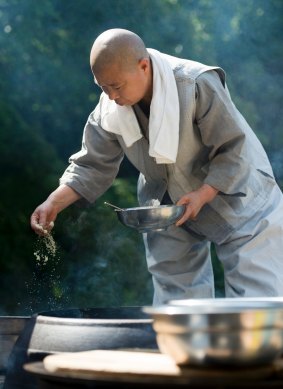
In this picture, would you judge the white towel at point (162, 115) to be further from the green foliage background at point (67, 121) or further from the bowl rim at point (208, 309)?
the green foliage background at point (67, 121)

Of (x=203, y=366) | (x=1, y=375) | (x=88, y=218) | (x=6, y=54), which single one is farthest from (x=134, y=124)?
(x=6, y=54)

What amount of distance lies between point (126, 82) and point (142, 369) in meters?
1.71

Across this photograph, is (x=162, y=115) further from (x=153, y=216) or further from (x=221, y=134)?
(x=153, y=216)

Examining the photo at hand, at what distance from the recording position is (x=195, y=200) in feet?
11.2

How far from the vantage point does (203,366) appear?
1.74 metres

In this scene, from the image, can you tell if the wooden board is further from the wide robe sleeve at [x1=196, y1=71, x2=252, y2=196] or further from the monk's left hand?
the wide robe sleeve at [x1=196, y1=71, x2=252, y2=196]

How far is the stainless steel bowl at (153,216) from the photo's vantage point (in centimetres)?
330

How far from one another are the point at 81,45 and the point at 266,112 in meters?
1.49

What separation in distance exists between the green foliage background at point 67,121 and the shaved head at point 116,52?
3417 mm

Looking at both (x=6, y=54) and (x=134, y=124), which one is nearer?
(x=134, y=124)

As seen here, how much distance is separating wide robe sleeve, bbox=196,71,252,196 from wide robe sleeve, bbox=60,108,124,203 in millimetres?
447

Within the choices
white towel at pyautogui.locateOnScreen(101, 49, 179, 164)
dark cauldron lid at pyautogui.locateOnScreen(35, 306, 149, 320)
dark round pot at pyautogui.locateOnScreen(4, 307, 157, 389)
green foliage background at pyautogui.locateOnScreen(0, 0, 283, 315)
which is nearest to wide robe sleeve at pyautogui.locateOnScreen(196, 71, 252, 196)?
white towel at pyautogui.locateOnScreen(101, 49, 179, 164)

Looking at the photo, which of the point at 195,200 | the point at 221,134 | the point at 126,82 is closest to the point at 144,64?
the point at 126,82

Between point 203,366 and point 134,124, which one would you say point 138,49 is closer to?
point 134,124
